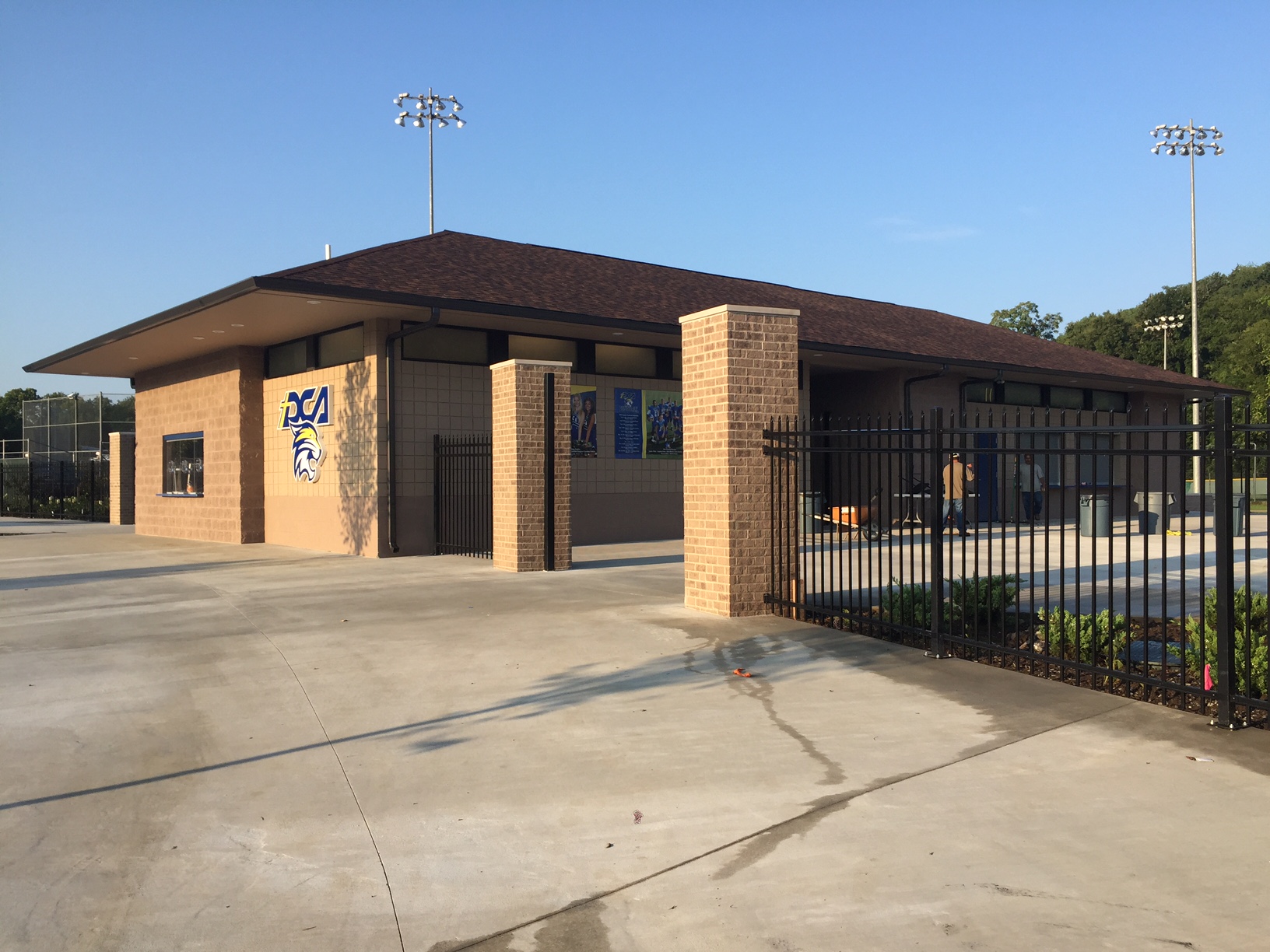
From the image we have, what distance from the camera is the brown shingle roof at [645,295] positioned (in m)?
17.6

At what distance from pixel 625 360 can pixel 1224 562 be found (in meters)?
16.3

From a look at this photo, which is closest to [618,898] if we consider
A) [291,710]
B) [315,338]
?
[291,710]

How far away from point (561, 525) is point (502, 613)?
185 inches

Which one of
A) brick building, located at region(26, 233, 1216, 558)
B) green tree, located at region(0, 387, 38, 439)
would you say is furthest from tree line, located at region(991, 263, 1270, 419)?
green tree, located at region(0, 387, 38, 439)

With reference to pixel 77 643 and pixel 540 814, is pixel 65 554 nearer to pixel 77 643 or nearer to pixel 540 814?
pixel 77 643

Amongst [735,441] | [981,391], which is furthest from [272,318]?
[981,391]

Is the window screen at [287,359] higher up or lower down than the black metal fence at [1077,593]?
higher up

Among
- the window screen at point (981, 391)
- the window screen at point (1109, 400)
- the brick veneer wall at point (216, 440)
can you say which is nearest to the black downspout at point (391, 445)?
the brick veneer wall at point (216, 440)

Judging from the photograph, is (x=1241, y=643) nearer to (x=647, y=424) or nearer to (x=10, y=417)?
(x=647, y=424)

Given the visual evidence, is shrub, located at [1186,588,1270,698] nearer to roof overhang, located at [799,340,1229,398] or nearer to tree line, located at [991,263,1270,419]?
roof overhang, located at [799,340,1229,398]

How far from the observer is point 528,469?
1477cm

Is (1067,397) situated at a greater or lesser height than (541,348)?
lesser

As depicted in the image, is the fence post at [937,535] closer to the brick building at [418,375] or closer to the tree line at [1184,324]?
the brick building at [418,375]

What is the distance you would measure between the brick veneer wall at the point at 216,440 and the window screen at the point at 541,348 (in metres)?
6.02
